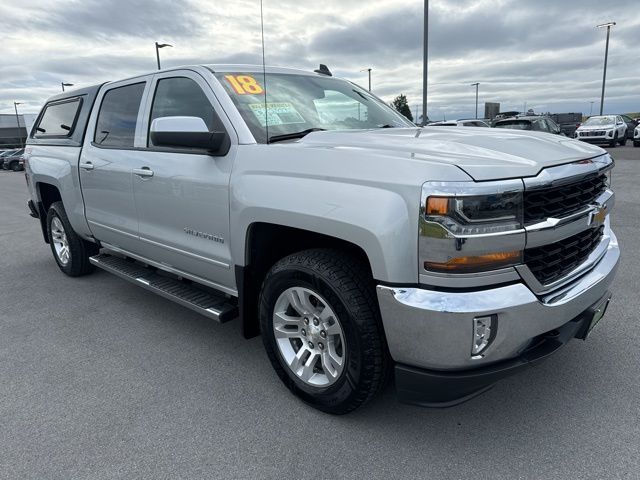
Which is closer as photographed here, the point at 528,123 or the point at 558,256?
the point at 558,256

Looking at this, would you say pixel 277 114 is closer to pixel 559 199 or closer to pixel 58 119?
pixel 559 199

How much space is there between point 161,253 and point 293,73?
5.52 ft

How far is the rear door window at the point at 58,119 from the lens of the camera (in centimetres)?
→ 491

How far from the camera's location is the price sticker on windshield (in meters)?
3.18

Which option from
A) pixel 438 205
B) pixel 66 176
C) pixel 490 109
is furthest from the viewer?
pixel 490 109

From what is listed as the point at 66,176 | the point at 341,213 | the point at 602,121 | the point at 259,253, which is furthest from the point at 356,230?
the point at 602,121

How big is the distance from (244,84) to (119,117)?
1.50 meters

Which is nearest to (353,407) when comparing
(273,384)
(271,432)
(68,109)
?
(271,432)

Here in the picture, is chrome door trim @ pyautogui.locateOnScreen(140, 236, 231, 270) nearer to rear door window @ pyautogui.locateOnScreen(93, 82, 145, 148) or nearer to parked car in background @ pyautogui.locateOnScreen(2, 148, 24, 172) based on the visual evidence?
rear door window @ pyautogui.locateOnScreen(93, 82, 145, 148)

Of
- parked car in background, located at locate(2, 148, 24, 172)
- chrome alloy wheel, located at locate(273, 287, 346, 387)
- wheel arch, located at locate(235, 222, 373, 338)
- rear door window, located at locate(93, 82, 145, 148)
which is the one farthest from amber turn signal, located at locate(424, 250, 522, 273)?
parked car in background, located at locate(2, 148, 24, 172)

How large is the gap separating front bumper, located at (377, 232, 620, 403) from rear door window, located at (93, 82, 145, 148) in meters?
2.71

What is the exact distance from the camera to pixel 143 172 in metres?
3.60

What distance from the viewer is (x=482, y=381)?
7.06 ft

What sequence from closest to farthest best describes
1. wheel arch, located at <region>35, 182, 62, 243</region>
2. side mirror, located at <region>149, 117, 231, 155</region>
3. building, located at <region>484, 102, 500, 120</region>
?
side mirror, located at <region>149, 117, 231, 155</region>, wheel arch, located at <region>35, 182, 62, 243</region>, building, located at <region>484, 102, 500, 120</region>
